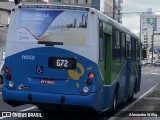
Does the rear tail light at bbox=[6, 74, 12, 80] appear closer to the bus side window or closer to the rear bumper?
the rear bumper

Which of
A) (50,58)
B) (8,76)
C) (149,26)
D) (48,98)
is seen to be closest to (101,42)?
(50,58)

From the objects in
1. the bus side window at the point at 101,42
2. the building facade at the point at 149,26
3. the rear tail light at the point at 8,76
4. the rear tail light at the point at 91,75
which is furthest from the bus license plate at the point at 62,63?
the building facade at the point at 149,26

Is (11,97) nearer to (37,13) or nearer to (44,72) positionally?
(44,72)

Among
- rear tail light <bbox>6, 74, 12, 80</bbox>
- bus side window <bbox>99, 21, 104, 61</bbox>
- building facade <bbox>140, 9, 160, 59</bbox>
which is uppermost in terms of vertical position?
building facade <bbox>140, 9, 160, 59</bbox>

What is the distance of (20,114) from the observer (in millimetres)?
14344

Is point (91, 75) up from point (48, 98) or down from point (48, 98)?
up

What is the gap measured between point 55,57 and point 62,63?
0.78 ft

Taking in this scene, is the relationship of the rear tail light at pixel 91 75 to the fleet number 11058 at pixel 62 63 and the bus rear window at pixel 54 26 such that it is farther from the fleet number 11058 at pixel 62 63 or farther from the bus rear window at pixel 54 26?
the bus rear window at pixel 54 26

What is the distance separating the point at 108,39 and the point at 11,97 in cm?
339

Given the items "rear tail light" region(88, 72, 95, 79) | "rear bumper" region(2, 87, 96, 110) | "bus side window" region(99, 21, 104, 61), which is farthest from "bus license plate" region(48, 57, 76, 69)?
"bus side window" region(99, 21, 104, 61)

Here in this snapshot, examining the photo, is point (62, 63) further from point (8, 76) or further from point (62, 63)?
point (8, 76)

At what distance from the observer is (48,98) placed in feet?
39.7

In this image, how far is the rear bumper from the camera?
12.0m

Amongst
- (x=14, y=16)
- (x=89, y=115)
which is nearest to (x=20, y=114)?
(x=89, y=115)
